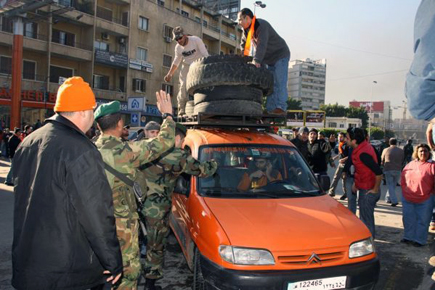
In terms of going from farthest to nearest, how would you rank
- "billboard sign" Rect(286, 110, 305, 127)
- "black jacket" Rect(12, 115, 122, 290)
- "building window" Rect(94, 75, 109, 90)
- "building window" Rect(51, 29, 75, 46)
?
"billboard sign" Rect(286, 110, 305, 127), "building window" Rect(94, 75, 109, 90), "building window" Rect(51, 29, 75, 46), "black jacket" Rect(12, 115, 122, 290)

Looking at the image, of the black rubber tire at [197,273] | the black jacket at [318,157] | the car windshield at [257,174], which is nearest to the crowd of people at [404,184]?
the black jacket at [318,157]

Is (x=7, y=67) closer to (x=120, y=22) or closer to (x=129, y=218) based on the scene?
(x=120, y=22)

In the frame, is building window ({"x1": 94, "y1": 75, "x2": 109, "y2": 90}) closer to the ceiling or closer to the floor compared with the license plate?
closer to the ceiling

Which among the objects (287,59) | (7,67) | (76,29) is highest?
(76,29)

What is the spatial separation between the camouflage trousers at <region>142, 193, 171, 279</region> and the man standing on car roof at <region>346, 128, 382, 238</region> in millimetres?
3243

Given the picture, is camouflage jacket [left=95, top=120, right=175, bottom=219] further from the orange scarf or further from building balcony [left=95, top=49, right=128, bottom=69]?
building balcony [left=95, top=49, right=128, bottom=69]

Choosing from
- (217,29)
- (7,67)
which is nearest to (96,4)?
(7,67)

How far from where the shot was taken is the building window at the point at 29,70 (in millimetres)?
26709

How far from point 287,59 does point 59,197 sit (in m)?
4.92

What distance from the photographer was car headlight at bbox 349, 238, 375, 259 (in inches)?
127

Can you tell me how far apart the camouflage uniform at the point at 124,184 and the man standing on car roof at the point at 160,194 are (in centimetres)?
72

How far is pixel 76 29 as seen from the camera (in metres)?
29.6

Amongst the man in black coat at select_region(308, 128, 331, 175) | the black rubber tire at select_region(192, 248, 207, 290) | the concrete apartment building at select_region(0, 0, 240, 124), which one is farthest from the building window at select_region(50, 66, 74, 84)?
the black rubber tire at select_region(192, 248, 207, 290)

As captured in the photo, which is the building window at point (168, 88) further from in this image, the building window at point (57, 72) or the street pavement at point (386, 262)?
the street pavement at point (386, 262)
